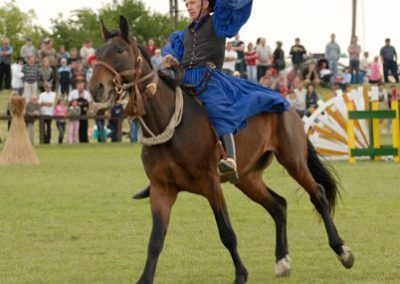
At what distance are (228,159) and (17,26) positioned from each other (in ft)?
180

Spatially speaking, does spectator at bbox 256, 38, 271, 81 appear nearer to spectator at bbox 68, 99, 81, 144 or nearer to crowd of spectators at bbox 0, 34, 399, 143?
crowd of spectators at bbox 0, 34, 399, 143

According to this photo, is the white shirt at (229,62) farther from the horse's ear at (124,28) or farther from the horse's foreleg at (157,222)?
the horse's ear at (124,28)

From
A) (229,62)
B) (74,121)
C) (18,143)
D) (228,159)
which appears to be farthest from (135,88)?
(74,121)

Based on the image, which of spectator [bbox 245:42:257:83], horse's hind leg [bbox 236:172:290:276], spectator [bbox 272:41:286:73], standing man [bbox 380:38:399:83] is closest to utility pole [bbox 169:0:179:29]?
spectator [bbox 272:41:286:73]

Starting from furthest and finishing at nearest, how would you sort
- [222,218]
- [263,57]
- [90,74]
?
1. [263,57]
2. [90,74]
3. [222,218]

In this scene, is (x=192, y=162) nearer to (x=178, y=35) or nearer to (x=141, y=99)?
(x=141, y=99)

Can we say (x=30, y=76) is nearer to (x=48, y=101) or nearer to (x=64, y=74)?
(x=48, y=101)

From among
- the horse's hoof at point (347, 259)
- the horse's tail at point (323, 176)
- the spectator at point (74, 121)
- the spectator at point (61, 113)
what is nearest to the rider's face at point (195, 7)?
the horse's tail at point (323, 176)

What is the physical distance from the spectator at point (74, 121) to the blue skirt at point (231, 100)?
2218 centimetres

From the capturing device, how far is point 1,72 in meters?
36.2

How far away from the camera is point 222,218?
352 inches

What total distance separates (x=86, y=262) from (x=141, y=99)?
220 centimetres

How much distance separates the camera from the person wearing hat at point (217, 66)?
9.22 m

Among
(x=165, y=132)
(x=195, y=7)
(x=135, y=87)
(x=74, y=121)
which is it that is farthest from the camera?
(x=74, y=121)
